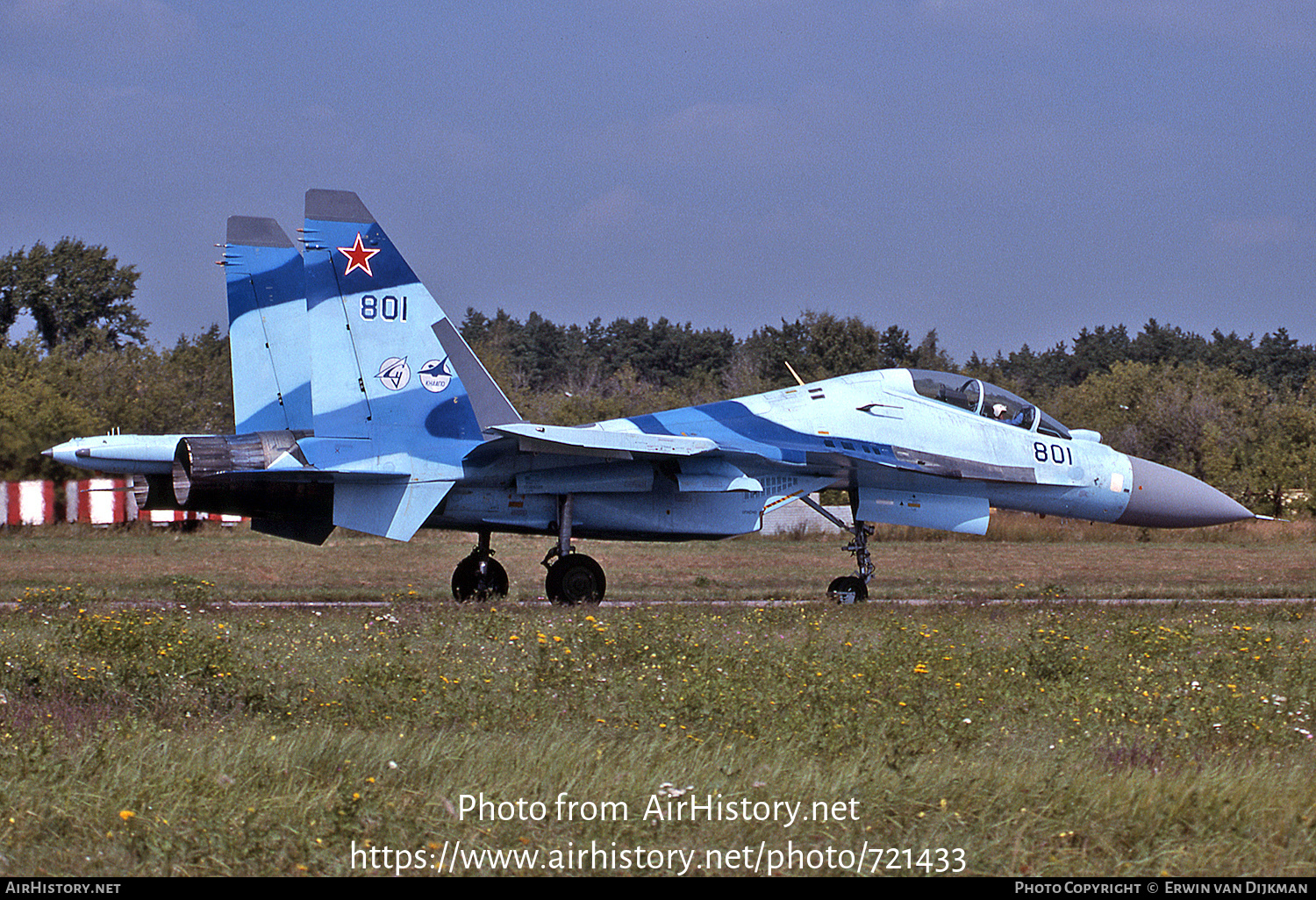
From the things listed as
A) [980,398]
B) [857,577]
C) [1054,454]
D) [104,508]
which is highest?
[980,398]

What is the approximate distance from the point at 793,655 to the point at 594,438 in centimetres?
567

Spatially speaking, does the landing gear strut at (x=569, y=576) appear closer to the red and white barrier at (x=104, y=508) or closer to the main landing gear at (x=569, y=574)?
the main landing gear at (x=569, y=574)

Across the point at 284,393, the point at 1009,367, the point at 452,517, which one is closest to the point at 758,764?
the point at 452,517

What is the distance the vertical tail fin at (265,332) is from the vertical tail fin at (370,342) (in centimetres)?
317

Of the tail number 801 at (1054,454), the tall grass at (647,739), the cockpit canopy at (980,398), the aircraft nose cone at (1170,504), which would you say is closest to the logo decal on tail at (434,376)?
the tall grass at (647,739)

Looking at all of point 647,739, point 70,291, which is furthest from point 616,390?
point 647,739

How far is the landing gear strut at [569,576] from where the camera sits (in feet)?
51.4

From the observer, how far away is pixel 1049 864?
5.12 meters

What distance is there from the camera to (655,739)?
6977 mm

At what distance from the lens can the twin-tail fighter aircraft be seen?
593 inches

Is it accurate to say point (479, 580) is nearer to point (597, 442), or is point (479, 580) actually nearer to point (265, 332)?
point (597, 442)

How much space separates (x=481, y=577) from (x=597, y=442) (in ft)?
9.82

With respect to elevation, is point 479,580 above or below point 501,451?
below
